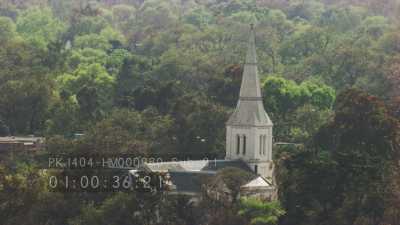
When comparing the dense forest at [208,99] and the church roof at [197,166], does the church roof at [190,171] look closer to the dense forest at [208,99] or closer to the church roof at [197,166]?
the church roof at [197,166]

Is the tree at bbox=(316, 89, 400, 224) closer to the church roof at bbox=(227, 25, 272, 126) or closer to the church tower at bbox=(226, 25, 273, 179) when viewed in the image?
the church tower at bbox=(226, 25, 273, 179)

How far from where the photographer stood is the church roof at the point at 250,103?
7625 cm

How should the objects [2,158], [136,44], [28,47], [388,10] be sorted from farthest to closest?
[388,10]
[136,44]
[28,47]
[2,158]

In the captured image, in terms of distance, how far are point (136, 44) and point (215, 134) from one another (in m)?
66.9

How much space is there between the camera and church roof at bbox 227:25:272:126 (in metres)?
76.2

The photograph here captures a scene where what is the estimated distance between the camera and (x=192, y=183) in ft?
231

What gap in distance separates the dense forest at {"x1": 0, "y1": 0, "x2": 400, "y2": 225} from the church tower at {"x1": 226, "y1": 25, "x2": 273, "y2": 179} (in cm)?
212

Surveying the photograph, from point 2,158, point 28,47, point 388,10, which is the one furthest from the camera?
point 388,10

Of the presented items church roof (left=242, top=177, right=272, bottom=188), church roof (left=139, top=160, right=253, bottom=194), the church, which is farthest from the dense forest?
the church

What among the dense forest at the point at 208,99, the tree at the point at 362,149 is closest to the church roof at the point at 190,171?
the dense forest at the point at 208,99

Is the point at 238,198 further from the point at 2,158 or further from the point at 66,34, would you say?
the point at 66,34

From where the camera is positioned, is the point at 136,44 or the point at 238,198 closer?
the point at 238,198

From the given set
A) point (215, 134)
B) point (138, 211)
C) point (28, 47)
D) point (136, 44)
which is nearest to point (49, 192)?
point (138, 211)

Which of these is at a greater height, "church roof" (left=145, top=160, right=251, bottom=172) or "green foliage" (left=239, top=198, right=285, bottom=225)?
"church roof" (left=145, top=160, right=251, bottom=172)
